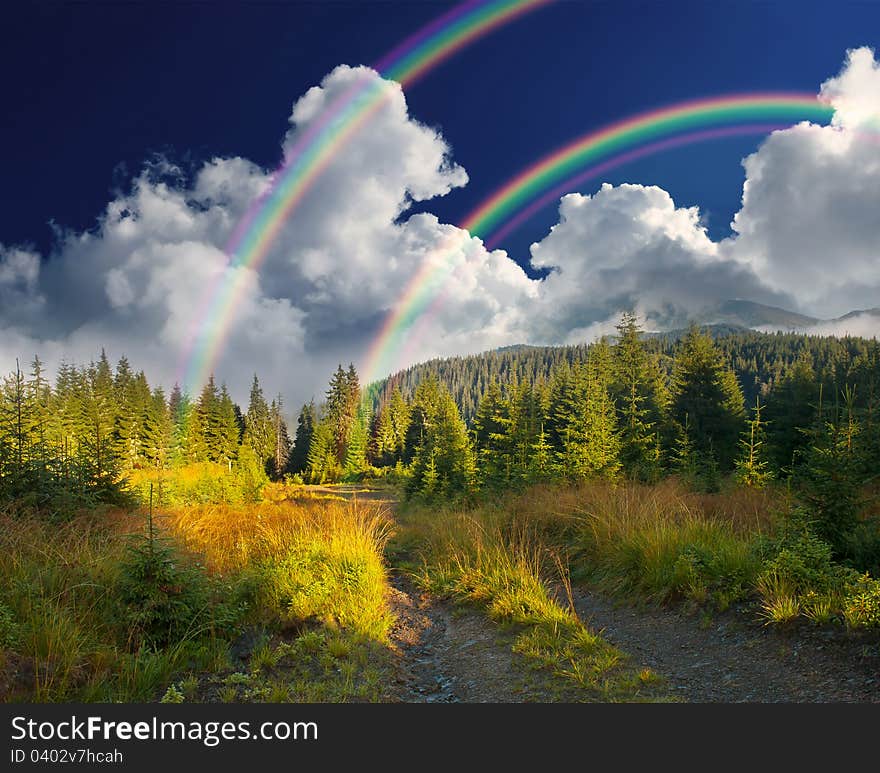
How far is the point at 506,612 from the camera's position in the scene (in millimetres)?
6367

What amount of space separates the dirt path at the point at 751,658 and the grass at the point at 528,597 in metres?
0.48

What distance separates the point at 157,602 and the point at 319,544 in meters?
2.90

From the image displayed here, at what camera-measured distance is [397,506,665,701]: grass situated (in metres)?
4.43

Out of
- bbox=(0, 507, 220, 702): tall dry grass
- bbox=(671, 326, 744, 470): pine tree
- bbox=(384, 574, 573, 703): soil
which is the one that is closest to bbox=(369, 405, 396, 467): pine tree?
bbox=(671, 326, 744, 470): pine tree

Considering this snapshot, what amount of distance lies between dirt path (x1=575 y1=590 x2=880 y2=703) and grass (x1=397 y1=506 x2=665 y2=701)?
1.58 feet

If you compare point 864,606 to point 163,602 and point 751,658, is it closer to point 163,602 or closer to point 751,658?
point 751,658

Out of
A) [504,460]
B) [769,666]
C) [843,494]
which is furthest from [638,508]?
[504,460]

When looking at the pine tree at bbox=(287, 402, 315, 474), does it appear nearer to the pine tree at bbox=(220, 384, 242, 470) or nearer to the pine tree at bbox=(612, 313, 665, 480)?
the pine tree at bbox=(220, 384, 242, 470)

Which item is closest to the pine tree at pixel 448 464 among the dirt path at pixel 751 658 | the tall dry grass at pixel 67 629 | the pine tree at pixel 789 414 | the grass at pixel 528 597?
the grass at pixel 528 597

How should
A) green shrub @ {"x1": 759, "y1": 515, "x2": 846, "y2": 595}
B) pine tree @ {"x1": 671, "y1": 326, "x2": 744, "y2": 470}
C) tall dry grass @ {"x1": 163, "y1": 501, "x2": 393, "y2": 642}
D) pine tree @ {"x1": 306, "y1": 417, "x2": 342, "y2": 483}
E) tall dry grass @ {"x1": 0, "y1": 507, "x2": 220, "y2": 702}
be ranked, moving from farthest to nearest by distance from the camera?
pine tree @ {"x1": 306, "y1": 417, "x2": 342, "y2": 483}
pine tree @ {"x1": 671, "y1": 326, "x2": 744, "y2": 470}
tall dry grass @ {"x1": 163, "y1": 501, "x2": 393, "y2": 642}
green shrub @ {"x1": 759, "y1": 515, "x2": 846, "y2": 595}
tall dry grass @ {"x1": 0, "y1": 507, "x2": 220, "y2": 702}

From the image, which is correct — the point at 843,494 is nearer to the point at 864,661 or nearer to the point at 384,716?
the point at 864,661

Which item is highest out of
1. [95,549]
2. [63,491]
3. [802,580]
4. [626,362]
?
[626,362]

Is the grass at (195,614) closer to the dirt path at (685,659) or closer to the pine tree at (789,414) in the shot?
the dirt path at (685,659)

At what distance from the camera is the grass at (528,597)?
4.43m
